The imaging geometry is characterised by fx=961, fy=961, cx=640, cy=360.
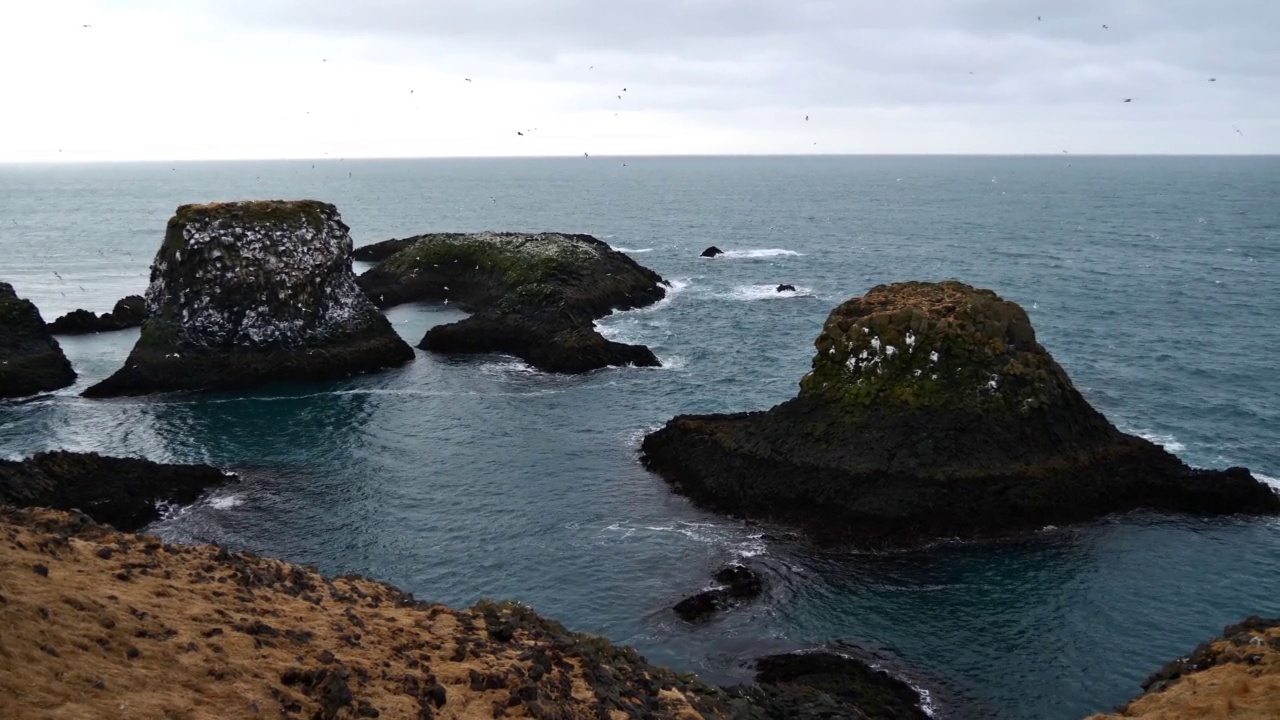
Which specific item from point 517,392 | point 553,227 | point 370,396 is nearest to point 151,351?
point 370,396

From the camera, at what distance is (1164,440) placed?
176ft

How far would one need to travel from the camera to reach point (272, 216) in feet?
243

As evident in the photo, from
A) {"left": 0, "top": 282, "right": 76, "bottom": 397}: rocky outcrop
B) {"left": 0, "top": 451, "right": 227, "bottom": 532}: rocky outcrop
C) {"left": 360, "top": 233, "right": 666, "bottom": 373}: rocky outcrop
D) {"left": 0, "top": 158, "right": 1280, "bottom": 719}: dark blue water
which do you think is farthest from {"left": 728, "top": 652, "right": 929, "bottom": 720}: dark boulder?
{"left": 0, "top": 282, "right": 76, "bottom": 397}: rocky outcrop

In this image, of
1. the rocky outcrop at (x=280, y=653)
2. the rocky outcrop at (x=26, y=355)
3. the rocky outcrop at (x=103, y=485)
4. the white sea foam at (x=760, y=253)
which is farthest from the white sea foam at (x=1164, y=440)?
the white sea foam at (x=760, y=253)

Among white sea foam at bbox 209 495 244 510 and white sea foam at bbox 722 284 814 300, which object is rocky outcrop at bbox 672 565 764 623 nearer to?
white sea foam at bbox 209 495 244 510

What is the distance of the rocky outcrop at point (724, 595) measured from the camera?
122 feet

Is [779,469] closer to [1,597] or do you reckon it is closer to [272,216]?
[1,597]

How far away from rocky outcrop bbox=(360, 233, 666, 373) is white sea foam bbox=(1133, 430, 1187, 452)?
32.8 metres

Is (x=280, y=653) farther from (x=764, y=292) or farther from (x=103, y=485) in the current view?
(x=764, y=292)

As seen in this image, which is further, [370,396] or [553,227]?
[553,227]

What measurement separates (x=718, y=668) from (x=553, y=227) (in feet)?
477

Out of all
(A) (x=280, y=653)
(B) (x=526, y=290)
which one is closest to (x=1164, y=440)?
(A) (x=280, y=653)

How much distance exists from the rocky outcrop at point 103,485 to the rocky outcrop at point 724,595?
26.3 m

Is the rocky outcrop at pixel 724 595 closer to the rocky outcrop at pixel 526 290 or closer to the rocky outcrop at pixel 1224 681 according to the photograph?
the rocky outcrop at pixel 1224 681
